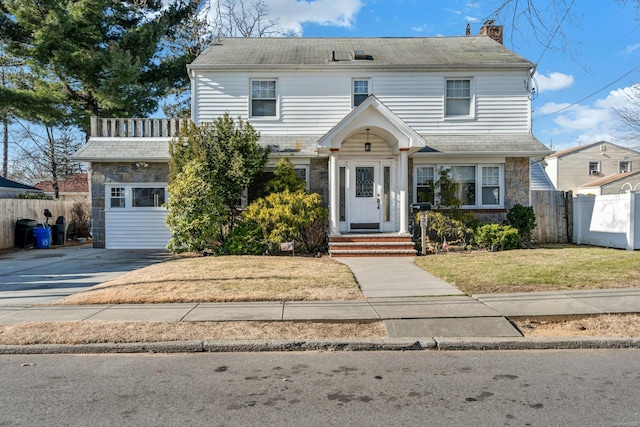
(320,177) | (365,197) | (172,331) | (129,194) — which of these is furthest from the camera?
(129,194)

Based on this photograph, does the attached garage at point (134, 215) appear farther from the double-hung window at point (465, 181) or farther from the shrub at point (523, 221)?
the shrub at point (523, 221)

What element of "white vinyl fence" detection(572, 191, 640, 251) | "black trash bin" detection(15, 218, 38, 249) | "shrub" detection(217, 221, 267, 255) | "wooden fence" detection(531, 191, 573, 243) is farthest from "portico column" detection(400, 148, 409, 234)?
"black trash bin" detection(15, 218, 38, 249)

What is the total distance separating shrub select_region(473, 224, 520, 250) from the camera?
12969 mm

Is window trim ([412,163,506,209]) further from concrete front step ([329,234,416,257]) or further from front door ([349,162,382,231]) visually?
concrete front step ([329,234,416,257])

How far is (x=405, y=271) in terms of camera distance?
33.7 ft

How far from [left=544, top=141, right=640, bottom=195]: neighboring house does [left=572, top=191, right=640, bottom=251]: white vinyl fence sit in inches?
1144

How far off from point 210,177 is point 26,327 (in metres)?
7.38

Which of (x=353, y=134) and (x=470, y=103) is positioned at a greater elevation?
(x=470, y=103)

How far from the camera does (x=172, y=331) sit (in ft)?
19.4

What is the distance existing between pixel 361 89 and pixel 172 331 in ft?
37.9

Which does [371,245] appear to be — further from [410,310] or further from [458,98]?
[458,98]

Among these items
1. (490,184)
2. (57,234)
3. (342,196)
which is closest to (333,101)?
(342,196)

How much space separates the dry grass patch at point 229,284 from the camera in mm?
7584

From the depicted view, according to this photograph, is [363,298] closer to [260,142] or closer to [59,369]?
[59,369]
